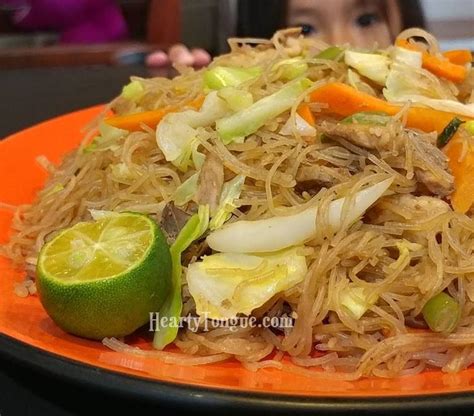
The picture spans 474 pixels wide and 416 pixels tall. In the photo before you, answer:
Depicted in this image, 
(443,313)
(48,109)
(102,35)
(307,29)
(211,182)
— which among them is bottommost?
(102,35)

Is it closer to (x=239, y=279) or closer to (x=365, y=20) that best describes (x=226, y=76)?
(x=239, y=279)

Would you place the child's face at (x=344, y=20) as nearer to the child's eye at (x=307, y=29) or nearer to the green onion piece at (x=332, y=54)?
the child's eye at (x=307, y=29)

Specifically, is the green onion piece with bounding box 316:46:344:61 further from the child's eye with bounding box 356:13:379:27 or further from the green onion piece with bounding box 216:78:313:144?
the child's eye with bounding box 356:13:379:27

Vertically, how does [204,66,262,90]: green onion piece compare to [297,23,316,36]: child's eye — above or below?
above

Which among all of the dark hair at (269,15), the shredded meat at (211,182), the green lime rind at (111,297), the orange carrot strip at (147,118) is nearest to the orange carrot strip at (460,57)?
the orange carrot strip at (147,118)

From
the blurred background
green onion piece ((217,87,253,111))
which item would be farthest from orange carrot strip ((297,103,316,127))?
the blurred background

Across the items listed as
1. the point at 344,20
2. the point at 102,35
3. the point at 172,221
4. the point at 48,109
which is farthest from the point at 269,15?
the point at 172,221
